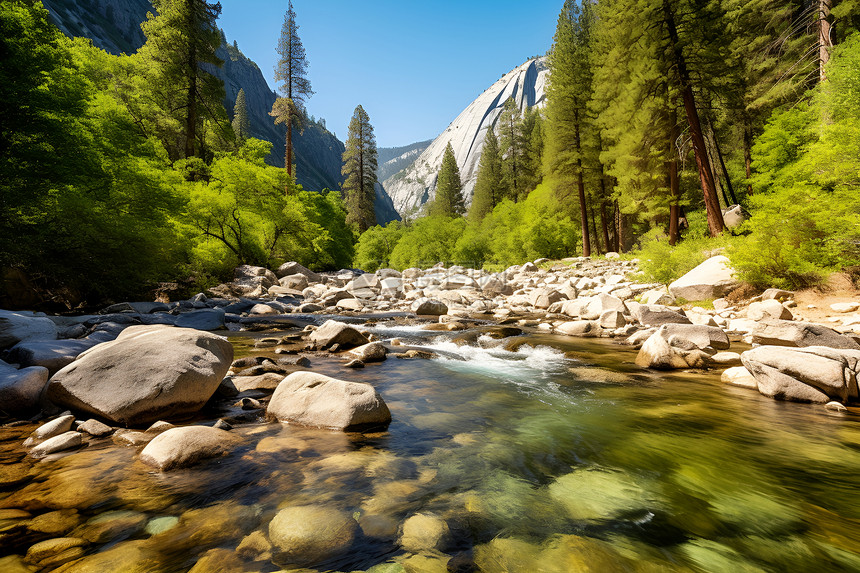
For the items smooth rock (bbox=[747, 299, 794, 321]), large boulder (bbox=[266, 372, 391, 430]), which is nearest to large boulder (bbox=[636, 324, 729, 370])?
smooth rock (bbox=[747, 299, 794, 321])

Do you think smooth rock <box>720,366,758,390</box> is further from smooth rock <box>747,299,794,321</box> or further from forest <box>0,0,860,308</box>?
forest <box>0,0,860,308</box>

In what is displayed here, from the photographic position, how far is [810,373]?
4.94 metres

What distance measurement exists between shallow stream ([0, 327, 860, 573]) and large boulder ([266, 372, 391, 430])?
201mm

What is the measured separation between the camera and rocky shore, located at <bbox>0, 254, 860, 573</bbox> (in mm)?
3186

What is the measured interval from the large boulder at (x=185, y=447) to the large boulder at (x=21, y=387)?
2.16 metres

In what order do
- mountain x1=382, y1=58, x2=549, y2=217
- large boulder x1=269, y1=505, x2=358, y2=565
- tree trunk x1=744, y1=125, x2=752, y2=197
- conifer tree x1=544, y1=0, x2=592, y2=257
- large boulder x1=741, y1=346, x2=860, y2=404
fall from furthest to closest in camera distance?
mountain x1=382, y1=58, x2=549, y2=217 → conifer tree x1=544, y1=0, x2=592, y2=257 → tree trunk x1=744, y1=125, x2=752, y2=197 → large boulder x1=741, y1=346, x2=860, y2=404 → large boulder x1=269, y1=505, x2=358, y2=565

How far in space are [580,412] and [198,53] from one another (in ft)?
89.6

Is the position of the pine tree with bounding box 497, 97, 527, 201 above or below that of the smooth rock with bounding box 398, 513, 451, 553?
above

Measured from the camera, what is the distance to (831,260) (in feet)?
27.8

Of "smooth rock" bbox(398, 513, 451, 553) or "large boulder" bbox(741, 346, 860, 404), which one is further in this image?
"large boulder" bbox(741, 346, 860, 404)

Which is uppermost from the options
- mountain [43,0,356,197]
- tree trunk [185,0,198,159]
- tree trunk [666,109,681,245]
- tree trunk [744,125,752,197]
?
mountain [43,0,356,197]

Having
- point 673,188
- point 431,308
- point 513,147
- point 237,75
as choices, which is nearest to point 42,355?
point 431,308

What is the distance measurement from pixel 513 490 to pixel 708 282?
11177 millimetres

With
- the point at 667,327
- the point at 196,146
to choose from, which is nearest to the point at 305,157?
the point at 196,146
